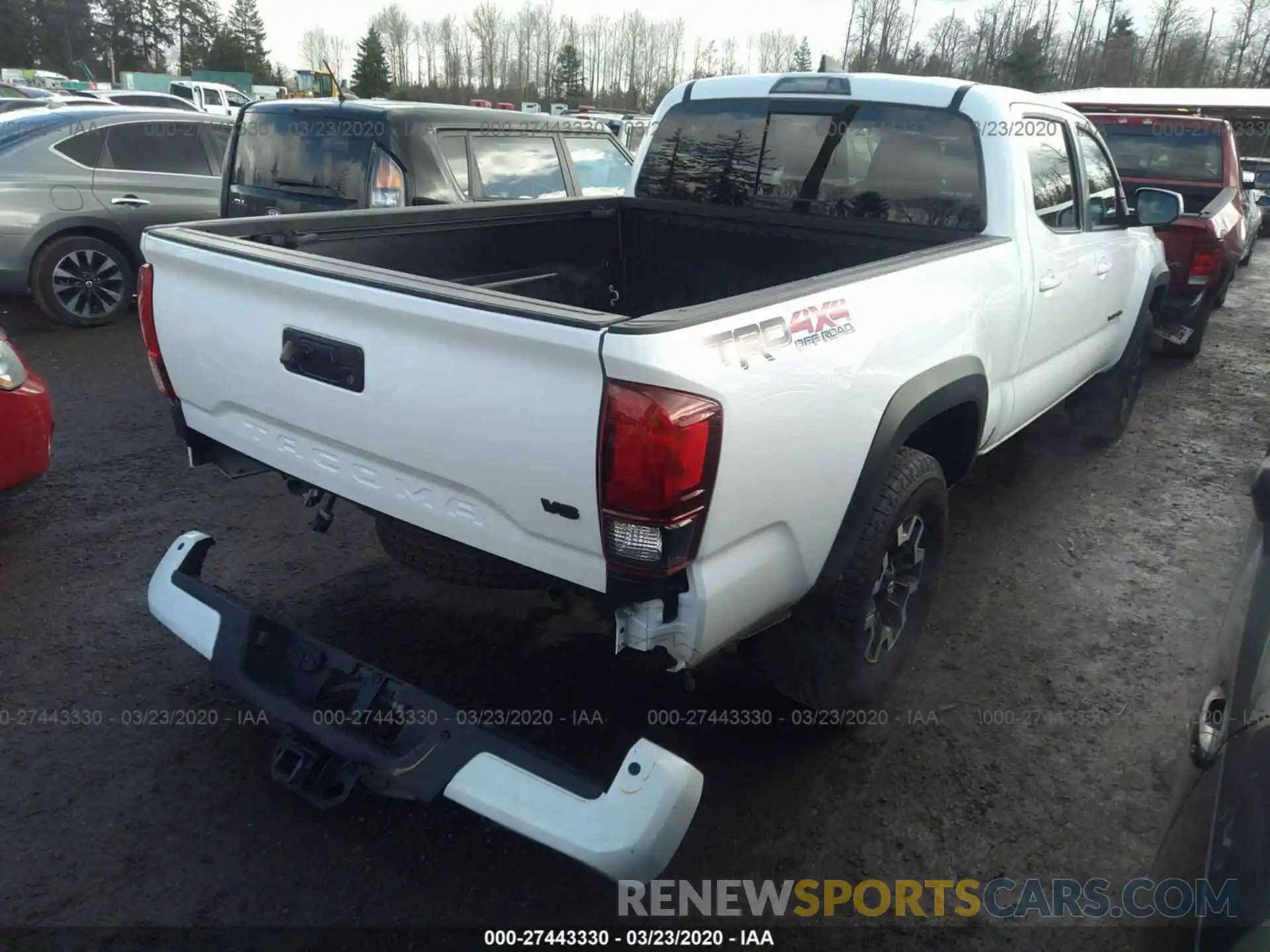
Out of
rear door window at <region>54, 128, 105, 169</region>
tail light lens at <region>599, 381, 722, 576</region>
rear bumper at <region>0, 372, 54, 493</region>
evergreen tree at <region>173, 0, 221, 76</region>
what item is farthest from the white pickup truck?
evergreen tree at <region>173, 0, 221, 76</region>

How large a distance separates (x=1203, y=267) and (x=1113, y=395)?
2.57 meters

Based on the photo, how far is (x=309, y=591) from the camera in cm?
383

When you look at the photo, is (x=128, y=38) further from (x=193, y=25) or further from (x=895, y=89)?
(x=895, y=89)

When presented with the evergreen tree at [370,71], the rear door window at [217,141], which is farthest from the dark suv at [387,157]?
the evergreen tree at [370,71]

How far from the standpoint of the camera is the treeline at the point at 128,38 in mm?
58625

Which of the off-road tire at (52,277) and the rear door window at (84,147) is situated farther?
the rear door window at (84,147)

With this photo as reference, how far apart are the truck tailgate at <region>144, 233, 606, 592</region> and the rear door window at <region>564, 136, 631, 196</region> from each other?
5.14m

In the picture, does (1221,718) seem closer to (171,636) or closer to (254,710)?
(254,710)

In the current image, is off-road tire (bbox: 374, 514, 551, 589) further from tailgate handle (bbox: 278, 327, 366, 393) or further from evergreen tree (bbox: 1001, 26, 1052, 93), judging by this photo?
evergreen tree (bbox: 1001, 26, 1052, 93)

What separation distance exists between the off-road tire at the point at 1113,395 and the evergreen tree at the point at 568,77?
66.2 m

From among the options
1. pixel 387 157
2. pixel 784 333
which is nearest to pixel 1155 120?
pixel 387 157

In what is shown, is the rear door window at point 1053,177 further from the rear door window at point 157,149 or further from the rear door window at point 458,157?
the rear door window at point 157,149

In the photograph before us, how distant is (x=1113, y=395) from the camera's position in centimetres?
568

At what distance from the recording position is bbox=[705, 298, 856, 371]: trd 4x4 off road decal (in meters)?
2.11
